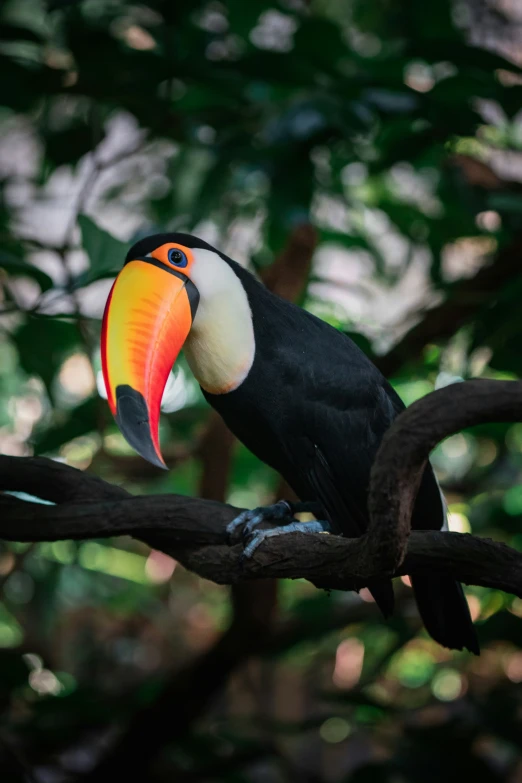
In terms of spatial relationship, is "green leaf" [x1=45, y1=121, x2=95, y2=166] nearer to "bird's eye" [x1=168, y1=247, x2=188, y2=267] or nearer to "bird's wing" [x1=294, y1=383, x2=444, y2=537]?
"bird's eye" [x1=168, y1=247, x2=188, y2=267]

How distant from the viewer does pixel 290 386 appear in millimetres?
1247

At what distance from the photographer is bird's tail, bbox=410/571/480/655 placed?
1.27 metres

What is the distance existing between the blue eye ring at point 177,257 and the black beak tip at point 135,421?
26 centimetres

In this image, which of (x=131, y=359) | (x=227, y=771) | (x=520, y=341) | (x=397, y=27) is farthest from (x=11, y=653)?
(x=397, y=27)

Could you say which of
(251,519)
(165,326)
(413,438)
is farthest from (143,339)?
(413,438)

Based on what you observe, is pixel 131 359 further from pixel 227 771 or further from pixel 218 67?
pixel 227 771

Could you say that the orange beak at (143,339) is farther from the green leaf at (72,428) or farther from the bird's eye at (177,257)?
the green leaf at (72,428)

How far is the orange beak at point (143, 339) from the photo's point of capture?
3.34ft

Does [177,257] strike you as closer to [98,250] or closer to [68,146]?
[98,250]

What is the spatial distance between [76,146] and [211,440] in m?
0.80

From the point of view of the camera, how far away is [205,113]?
1.97 m

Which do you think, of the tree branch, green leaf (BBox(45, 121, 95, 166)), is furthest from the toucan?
green leaf (BBox(45, 121, 95, 166))

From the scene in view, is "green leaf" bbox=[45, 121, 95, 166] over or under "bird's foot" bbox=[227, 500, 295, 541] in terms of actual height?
under

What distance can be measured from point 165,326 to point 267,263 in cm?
120
